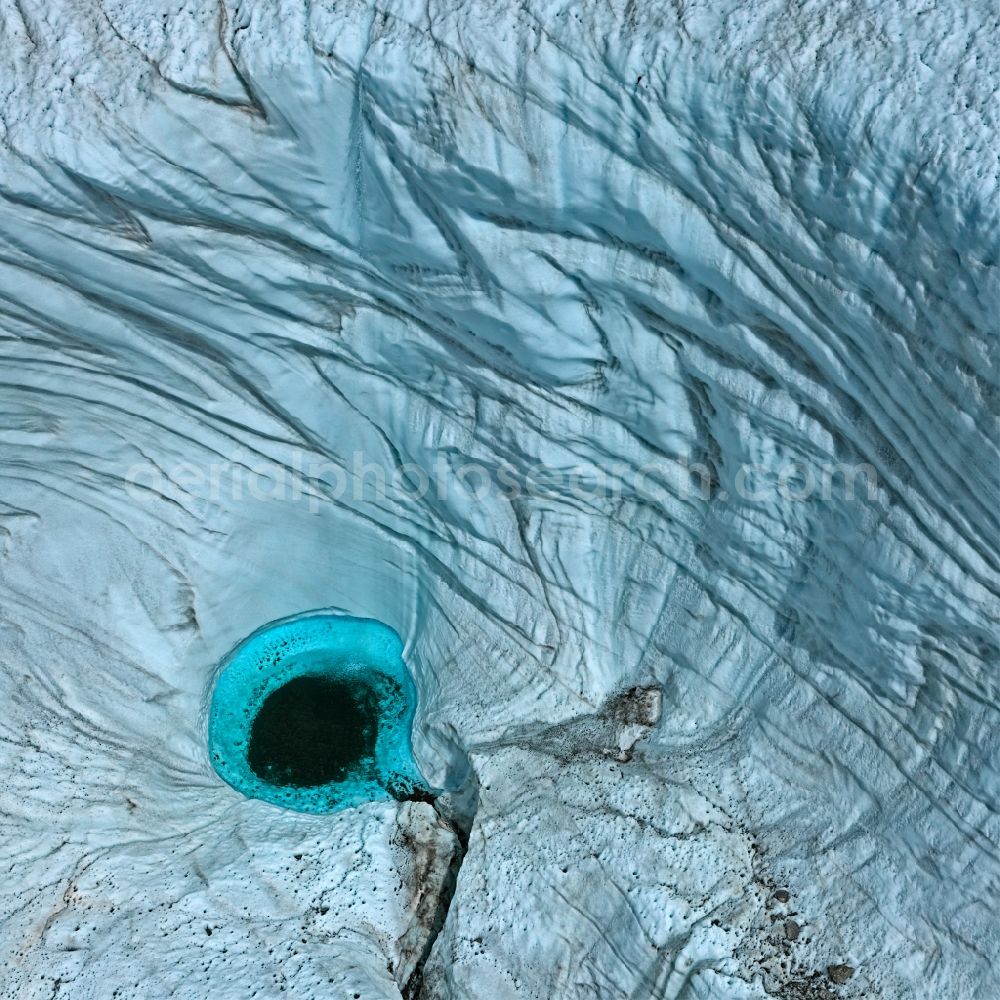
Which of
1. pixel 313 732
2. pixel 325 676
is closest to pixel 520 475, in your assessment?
pixel 325 676

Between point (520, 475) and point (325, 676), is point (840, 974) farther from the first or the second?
point (325, 676)

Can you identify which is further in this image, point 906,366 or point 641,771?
point 641,771

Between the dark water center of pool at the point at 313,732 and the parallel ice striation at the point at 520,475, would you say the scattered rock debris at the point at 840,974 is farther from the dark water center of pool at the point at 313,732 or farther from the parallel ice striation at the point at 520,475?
the dark water center of pool at the point at 313,732

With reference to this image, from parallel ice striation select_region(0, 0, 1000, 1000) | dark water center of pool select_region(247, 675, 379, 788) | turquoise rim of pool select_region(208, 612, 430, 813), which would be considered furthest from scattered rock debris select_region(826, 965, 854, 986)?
dark water center of pool select_region(247, 675, 379, 788)

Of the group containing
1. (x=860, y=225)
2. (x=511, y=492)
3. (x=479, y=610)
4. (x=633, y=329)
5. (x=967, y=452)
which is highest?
(x=860, y=225)

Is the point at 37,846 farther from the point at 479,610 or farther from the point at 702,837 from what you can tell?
the point at 702,837

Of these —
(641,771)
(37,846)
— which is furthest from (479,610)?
(37,846)

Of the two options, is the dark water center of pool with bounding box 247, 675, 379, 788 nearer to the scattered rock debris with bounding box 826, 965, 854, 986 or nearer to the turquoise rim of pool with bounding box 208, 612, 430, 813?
the turquoise rim of pool with bounding box 208, 612, 430, 813
